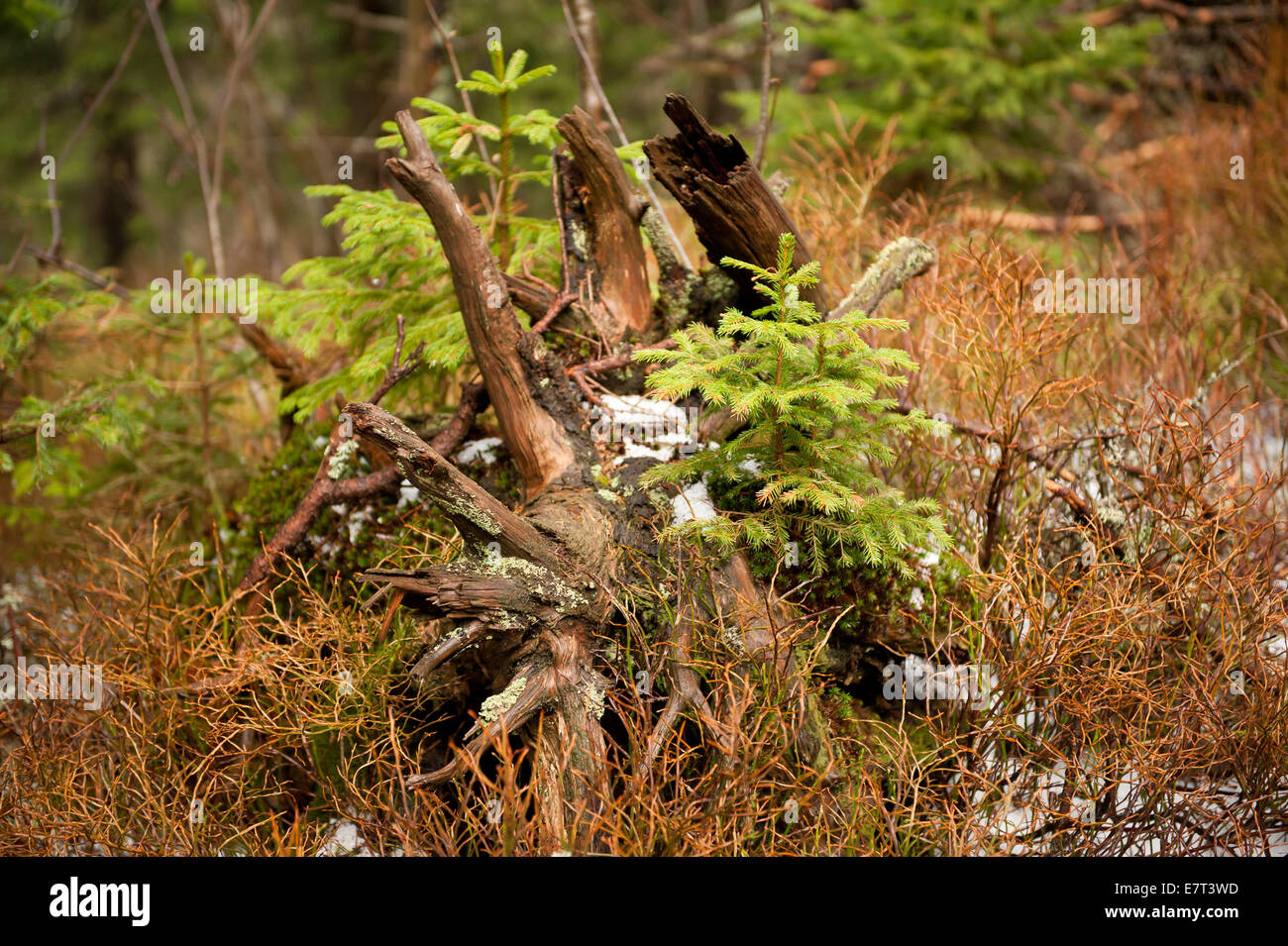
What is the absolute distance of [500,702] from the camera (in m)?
2.76

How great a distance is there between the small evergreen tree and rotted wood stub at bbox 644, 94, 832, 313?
28 centimetres

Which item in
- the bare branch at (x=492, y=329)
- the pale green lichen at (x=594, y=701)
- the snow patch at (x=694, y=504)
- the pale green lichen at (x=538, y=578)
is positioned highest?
the bare branch at (x=492, y=329)

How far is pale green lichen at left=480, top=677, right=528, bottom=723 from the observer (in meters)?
2.75

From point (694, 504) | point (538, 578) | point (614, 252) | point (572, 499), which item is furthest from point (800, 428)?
point (614, 252)

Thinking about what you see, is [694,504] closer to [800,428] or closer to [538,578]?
[800,428]

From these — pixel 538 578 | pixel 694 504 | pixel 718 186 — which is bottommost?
pixel 538 578

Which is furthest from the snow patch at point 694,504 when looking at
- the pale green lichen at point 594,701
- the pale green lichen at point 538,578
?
the pale green lichen at point 594,701

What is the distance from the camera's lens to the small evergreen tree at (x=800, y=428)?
2.78 m

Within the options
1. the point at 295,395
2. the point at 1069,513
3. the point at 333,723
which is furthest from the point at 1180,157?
the point at 333,723

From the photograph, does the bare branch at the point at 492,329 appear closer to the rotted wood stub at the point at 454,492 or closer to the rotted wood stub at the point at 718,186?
the rotted wood stub at the point at 454,492

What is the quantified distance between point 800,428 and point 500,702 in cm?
135

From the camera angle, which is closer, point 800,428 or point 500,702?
point 500,702

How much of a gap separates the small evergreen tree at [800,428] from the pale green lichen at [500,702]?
0.70 metres
